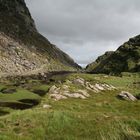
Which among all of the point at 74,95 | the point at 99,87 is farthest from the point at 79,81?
the point at 74,95

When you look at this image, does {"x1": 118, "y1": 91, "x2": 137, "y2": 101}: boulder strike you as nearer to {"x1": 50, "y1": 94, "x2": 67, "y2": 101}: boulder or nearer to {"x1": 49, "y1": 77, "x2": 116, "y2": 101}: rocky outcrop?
{"x1": 49, "y1": 77, "x2": 116, "y2": 101}: rocky outcrop

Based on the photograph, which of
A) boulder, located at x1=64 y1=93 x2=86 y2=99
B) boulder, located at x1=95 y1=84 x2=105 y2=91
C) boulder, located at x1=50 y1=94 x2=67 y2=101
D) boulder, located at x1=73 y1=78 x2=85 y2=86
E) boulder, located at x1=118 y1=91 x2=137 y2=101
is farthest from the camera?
boulder, located at x1=73 y1=78 x2=85 y2=86

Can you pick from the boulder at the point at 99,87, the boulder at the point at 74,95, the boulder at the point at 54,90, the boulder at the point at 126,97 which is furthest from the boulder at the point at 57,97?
the boulder at the point at 99,87

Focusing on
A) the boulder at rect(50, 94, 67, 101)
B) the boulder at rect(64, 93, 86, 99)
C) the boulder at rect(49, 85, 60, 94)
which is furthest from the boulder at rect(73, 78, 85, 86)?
the boulder at rect(50, 94, 67, 101)

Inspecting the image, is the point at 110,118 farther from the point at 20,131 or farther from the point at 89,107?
the point at 89,107

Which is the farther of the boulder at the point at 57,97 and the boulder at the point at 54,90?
the boulder at the point at 54,90

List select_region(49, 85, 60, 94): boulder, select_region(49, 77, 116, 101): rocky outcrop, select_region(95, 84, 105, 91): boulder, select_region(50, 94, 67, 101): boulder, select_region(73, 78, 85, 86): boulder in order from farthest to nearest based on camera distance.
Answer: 1. select_region(73, 78, 85, 86): boulder
2. select_region(95, 84, 105, 91): boulder
3. select_region(49, 85, 60, 94): boulder
4. select_region(49, 77, 116, 101): rocky outcrop
5. select_region(50, 94, 67, 101): boulder

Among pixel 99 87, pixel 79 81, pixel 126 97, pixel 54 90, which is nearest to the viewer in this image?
pixel 54 90

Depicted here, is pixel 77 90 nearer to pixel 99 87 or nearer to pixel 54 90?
pixel 54 90

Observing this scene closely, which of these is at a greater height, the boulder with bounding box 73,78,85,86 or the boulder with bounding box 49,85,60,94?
the boulder with bounding box 73,78,85,86

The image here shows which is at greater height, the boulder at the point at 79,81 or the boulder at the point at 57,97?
the boulder at the point at 79,81

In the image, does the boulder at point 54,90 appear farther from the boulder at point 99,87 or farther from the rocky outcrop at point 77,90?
the boulder at point 99,87

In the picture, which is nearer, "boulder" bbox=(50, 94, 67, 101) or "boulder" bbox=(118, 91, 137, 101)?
"boulder" bbox=(50, 94, 67, 101)

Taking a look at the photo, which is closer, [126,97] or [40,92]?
[126,97]
